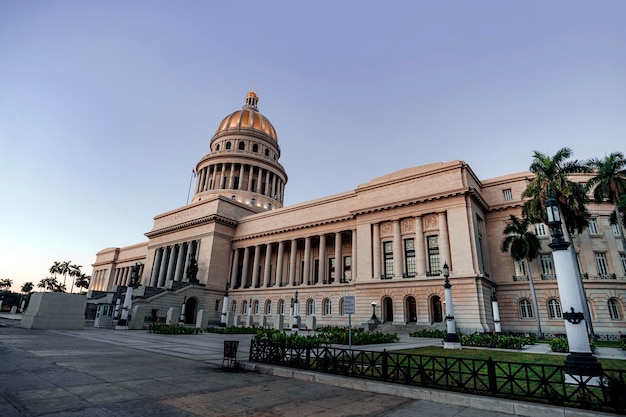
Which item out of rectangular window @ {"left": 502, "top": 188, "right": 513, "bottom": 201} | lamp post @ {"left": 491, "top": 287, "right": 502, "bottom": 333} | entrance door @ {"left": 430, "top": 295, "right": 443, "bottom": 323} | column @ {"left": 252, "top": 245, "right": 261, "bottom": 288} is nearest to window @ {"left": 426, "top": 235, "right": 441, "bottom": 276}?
entrance door @ {"left": 430, "top": 295, "right": 443, "bottom": 323}

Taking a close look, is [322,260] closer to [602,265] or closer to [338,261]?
[338,261]

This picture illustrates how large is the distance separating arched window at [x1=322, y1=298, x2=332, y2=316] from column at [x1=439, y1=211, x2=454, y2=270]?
1626 cm

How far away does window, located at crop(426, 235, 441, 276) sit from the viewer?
35638 millimetres

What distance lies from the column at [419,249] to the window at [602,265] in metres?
17.1

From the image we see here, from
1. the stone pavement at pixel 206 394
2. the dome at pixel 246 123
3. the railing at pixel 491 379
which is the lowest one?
the stone pavement at pixel 206 394

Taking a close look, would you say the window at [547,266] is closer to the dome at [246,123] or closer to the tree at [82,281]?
the dome at [246,123]

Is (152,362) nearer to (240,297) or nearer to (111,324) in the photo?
(111,324)

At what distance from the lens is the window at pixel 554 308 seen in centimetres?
3340

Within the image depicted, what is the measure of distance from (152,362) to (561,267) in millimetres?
13528

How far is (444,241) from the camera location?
35.2m

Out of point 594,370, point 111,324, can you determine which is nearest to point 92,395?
point 594,370

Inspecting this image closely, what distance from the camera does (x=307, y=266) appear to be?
48.2 metres

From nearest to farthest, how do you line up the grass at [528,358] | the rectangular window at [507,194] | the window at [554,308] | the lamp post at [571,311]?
1. the lamp post at [571,311]
2. the grass at [528,358]
3. the window at [554,308]
4. the rectangular window at [507,194]

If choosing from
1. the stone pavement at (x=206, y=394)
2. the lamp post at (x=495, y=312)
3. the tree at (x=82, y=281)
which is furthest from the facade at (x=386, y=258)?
the tree at (x=82, y=281)
